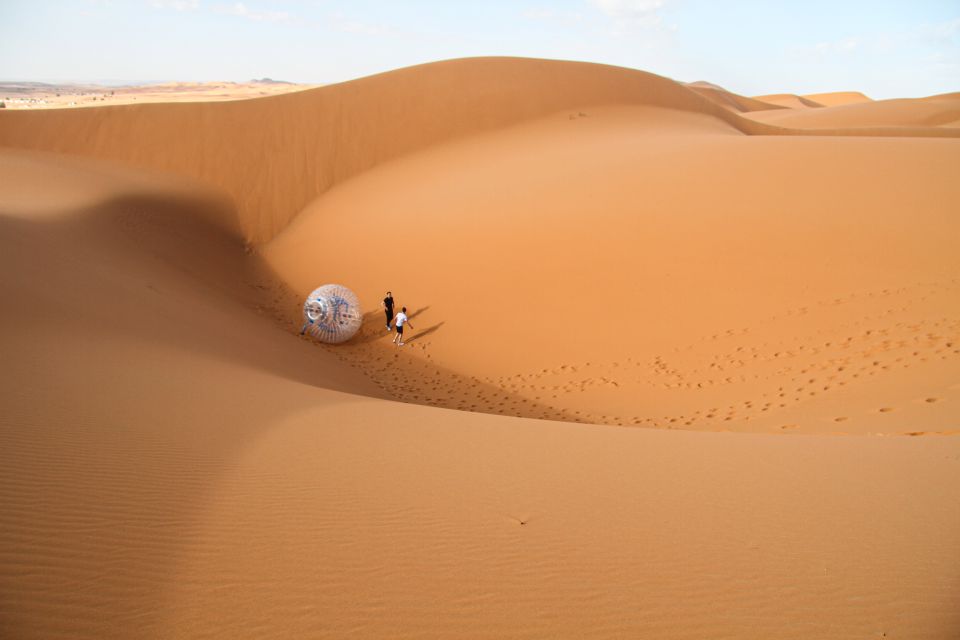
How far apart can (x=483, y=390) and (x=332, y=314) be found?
13.2 feet

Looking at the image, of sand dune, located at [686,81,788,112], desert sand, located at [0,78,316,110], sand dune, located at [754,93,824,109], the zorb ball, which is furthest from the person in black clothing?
sand dune, located at [754,93,824,109]

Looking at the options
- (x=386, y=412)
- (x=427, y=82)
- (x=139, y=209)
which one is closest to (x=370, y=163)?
(x=427, y=82)

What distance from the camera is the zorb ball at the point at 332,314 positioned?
12570 millimetres

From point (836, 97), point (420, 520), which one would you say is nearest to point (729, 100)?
point (836, 97)

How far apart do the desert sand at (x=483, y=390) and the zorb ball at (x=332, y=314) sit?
555 mm

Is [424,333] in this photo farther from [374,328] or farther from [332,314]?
[332,314]

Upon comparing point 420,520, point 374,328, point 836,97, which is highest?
point 836,97

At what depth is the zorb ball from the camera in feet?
41.2

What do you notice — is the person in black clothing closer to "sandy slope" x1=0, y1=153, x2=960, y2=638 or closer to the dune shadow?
the dune shadow

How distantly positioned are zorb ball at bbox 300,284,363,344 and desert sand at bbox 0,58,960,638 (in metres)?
0.55

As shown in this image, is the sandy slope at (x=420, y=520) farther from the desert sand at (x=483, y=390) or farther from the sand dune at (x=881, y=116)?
the sand dune at (x=881, y=116)

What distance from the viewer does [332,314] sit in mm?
12609

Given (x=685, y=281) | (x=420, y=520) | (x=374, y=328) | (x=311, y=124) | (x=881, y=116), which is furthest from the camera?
(x=881, y=116)

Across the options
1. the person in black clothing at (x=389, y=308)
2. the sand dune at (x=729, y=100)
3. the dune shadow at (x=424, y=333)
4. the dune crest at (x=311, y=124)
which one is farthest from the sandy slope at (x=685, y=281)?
the sand dune at (x=729, y=100)
